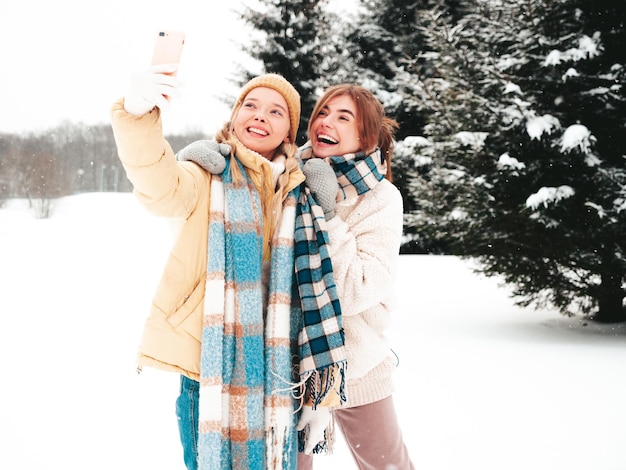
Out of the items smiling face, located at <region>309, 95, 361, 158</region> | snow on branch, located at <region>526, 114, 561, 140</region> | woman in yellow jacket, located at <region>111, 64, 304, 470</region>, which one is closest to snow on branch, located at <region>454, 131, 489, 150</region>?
snow on branch, located at <region>526, 114, 561, 140</region>

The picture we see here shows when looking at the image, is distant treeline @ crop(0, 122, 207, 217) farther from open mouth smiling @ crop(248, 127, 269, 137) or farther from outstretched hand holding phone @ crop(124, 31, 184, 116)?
outstretched hand holding phone @ crop(124, 31, 184, 116)

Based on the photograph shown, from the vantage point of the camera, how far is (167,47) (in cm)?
136

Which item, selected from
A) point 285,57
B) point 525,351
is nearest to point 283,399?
point 525,351

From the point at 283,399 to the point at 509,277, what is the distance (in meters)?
5.49

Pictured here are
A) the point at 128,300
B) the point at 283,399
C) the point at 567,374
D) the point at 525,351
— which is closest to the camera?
the point at 283,399

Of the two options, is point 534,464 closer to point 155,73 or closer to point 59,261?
point 155,73

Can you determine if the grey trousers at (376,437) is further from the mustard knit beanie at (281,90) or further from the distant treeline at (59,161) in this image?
the distant treeline at (59,161)

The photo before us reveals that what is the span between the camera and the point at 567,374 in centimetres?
459

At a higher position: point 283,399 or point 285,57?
point 285,57

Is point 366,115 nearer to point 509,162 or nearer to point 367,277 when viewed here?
point 367,277

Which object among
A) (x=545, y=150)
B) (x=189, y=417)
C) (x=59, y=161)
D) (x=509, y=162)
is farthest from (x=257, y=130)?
(x=59, y=161)

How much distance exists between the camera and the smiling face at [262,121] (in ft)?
6.00

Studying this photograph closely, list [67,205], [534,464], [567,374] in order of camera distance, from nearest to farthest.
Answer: [534,464] → [567,374] → [67,205]

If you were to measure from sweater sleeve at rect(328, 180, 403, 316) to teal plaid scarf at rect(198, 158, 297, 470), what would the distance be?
0.76ft
